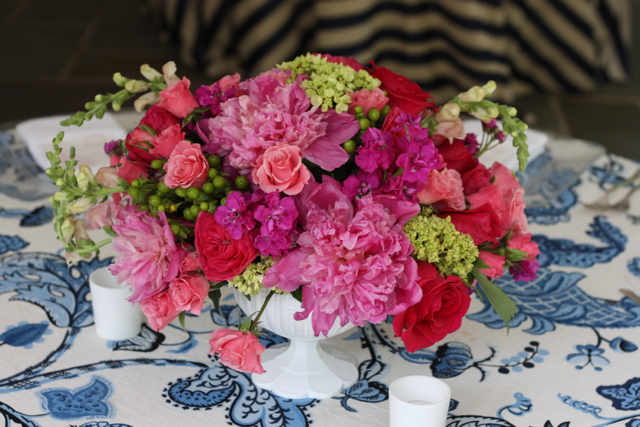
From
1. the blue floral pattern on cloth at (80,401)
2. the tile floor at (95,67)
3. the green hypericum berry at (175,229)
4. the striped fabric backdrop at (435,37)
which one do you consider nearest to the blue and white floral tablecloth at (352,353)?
the blue floral pattern on cloth at (80,401)

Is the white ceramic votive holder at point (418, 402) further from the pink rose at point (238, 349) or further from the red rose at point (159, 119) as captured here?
the red rose at point (159, 119)

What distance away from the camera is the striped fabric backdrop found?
3121 mm

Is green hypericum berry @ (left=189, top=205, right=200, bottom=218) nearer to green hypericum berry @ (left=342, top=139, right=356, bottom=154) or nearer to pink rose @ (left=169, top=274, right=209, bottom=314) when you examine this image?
pink rose @ (left=169, top=274, right=209, bottom=314)

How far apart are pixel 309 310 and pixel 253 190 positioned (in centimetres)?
15

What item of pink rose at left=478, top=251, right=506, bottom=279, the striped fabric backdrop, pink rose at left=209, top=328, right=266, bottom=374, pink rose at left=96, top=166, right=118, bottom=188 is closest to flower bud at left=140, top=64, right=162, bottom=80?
pink rose at left=96, top=166, right=118, bottom=188

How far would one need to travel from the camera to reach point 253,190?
0.75 m

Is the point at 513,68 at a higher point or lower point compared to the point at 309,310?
higher

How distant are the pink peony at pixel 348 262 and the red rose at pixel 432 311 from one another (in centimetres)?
3

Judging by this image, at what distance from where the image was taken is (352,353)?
3.19ft

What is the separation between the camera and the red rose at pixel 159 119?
0.82 m

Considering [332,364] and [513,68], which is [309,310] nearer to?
[332,364]

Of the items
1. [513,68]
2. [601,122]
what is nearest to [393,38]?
[513,68]

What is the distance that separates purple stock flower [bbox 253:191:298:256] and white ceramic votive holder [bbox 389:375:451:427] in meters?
0.22

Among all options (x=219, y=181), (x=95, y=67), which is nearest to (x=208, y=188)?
(x=219, y=181)
